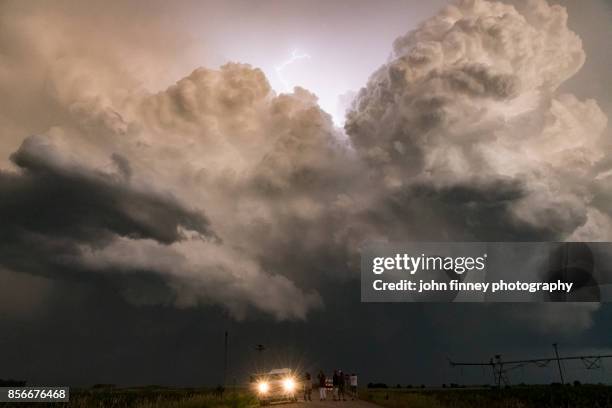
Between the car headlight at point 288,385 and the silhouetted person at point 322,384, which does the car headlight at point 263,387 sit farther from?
the silhouetted person at point 322,384

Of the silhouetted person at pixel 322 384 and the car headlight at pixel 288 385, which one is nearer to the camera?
the car headlight at pixel 288 385

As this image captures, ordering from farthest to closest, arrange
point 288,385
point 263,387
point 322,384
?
point 322,384, point 288,385, point 263,387

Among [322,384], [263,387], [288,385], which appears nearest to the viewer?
[263,387]

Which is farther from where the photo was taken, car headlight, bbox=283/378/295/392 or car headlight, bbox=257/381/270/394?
car headlight, bbox=283/378/295/392

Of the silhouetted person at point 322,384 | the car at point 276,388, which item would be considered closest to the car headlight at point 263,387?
the car at point 276,388

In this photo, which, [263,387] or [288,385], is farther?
[288,385]

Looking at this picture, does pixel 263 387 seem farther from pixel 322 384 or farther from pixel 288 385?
pixel 322 384

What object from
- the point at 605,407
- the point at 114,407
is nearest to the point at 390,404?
the point at 605,407

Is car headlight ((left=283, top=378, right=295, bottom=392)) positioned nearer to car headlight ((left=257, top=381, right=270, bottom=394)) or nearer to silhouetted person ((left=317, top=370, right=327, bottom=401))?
car headlight ((left=257, top=381, right=270, bottom=394))

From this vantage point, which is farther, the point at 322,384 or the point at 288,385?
the point at 322,384

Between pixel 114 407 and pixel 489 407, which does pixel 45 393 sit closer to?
pixel 114 407

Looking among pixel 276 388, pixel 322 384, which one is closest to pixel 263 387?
pixel 276 388

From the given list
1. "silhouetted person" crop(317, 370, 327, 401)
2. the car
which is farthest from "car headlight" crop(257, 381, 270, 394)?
"silhouetted person" crop(317, 370, 327, 401)

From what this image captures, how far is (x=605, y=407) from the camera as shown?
127 feet
